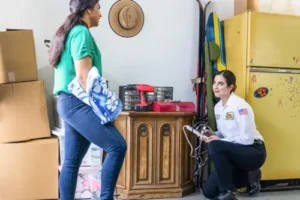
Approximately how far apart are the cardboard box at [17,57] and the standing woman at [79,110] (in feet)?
2.53

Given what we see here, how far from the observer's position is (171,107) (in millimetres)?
2998

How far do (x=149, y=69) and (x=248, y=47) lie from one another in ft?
2.93

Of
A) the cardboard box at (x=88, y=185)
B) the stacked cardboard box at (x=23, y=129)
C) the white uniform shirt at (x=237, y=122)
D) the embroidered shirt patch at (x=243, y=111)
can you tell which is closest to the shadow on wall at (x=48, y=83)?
the stacked cardboard box at (x=23, y=129)

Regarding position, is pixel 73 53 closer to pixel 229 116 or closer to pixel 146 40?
pixel 229 116

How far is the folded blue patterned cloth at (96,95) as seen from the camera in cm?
181

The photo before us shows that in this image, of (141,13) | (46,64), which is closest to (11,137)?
(46,64)

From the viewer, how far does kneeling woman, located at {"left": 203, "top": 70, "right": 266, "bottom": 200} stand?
2582 millimetres

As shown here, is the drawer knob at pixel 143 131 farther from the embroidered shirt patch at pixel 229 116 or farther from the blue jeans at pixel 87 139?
the blue jeans at pixel 87 139

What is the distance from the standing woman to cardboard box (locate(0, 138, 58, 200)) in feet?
2.71

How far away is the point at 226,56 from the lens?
10.9 ft

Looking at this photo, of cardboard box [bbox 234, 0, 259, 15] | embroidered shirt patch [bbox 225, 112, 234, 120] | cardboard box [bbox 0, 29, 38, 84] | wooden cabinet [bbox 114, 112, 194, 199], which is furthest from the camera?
cardboard box [bbox 234, 0, 259, 15]

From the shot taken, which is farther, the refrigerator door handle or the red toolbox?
the refrigerator door handle

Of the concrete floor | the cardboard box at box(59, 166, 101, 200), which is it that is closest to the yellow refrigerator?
the concrete floor

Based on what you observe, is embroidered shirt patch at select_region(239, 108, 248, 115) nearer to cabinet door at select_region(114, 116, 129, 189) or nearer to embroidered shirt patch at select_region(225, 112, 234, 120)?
embroidered shirt patch at select_region(225, 112, 234, 120)
